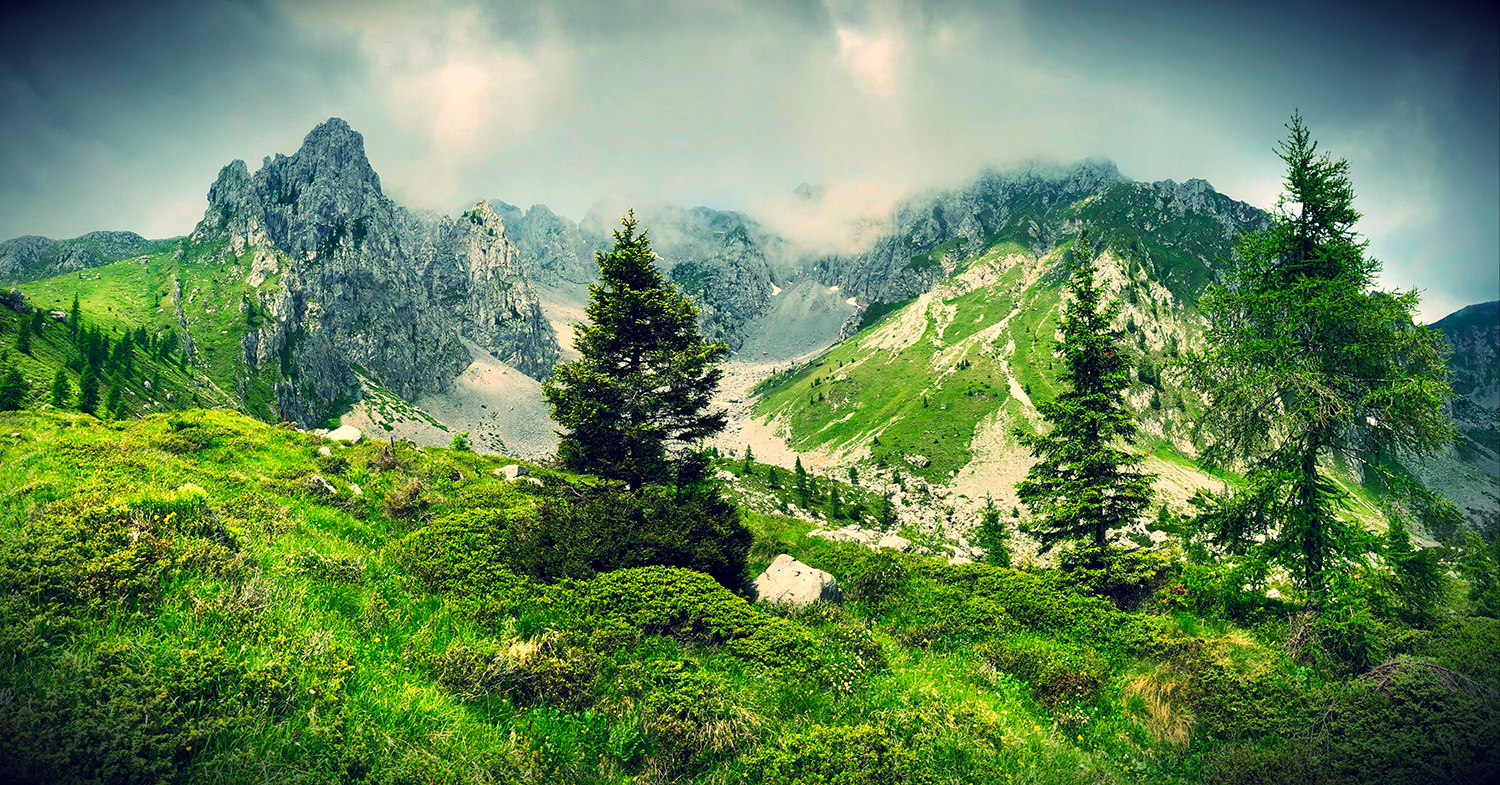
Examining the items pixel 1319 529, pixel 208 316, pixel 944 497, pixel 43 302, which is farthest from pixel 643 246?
pixel 208 316

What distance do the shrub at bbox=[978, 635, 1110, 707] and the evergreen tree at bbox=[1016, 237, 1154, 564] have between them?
29.8 feet

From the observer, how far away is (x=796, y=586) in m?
14.6

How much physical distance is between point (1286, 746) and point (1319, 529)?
29.5 ft

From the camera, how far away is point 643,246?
20672 mm

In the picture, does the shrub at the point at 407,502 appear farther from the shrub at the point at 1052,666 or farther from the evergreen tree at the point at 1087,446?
the evergreen tree at the point at 1087,446

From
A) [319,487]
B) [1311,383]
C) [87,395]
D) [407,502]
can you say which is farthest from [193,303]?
[1311,383]

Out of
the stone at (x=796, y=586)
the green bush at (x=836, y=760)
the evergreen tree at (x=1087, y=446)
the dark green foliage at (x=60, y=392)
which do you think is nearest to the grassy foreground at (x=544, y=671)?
the green bush at (x=836, y=760)

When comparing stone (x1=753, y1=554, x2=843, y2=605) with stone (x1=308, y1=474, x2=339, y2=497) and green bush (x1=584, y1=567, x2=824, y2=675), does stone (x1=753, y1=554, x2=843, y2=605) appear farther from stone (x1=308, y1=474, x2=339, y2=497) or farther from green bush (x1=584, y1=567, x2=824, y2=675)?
stone (x1=308, y1=474, x2=339, y2=497)

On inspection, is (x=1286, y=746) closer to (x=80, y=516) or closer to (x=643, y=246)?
(x=80, y=516)

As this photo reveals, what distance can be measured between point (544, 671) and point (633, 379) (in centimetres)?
1212

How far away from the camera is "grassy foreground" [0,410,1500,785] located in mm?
5066

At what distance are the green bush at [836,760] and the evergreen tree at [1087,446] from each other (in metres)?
16.5

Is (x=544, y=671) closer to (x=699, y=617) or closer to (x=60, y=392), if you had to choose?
(x=699, y=617)

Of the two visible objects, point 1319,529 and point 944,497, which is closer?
point 1319,529
